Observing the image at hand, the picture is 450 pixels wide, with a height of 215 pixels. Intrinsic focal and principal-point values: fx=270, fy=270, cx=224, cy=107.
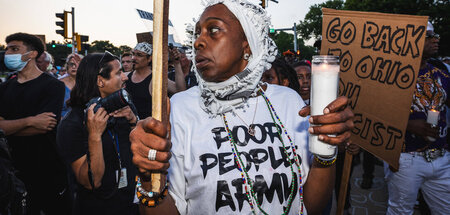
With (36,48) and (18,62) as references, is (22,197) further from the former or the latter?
(36,48)

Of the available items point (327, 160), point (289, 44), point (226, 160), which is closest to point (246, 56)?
point (226, 160)

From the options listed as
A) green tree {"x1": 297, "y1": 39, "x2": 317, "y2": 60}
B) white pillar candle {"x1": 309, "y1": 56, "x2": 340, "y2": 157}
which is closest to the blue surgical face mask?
white pillar candle {"x1": 309, "y1": 56, "x2": 340, "y2": 157}

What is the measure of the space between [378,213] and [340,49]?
3.78 metres

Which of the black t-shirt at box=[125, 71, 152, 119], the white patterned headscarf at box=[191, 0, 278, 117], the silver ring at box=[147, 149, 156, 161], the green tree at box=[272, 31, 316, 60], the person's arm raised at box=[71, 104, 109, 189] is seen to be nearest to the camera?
the silver ring at box=[147, 149, 156, 161]

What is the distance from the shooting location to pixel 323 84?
3.85ft

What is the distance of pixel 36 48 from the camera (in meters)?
3.86

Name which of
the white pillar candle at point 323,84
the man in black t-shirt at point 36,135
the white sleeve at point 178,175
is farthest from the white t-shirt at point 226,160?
the man in black t-shirt at point 36,135

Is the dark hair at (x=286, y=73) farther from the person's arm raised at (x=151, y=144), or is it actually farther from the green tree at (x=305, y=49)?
the green tree at (x=305, y=49)

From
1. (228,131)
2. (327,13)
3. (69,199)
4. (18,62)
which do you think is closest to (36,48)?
(18,62)

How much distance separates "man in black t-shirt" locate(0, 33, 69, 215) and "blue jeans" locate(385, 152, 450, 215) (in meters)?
4.32

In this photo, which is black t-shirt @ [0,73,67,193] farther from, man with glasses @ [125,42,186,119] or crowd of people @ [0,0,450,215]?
man with glasses @ [125,42,186,119]

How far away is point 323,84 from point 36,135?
3627mm

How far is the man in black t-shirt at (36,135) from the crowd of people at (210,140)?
0.04 feet

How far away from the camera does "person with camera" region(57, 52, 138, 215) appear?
2.39m
